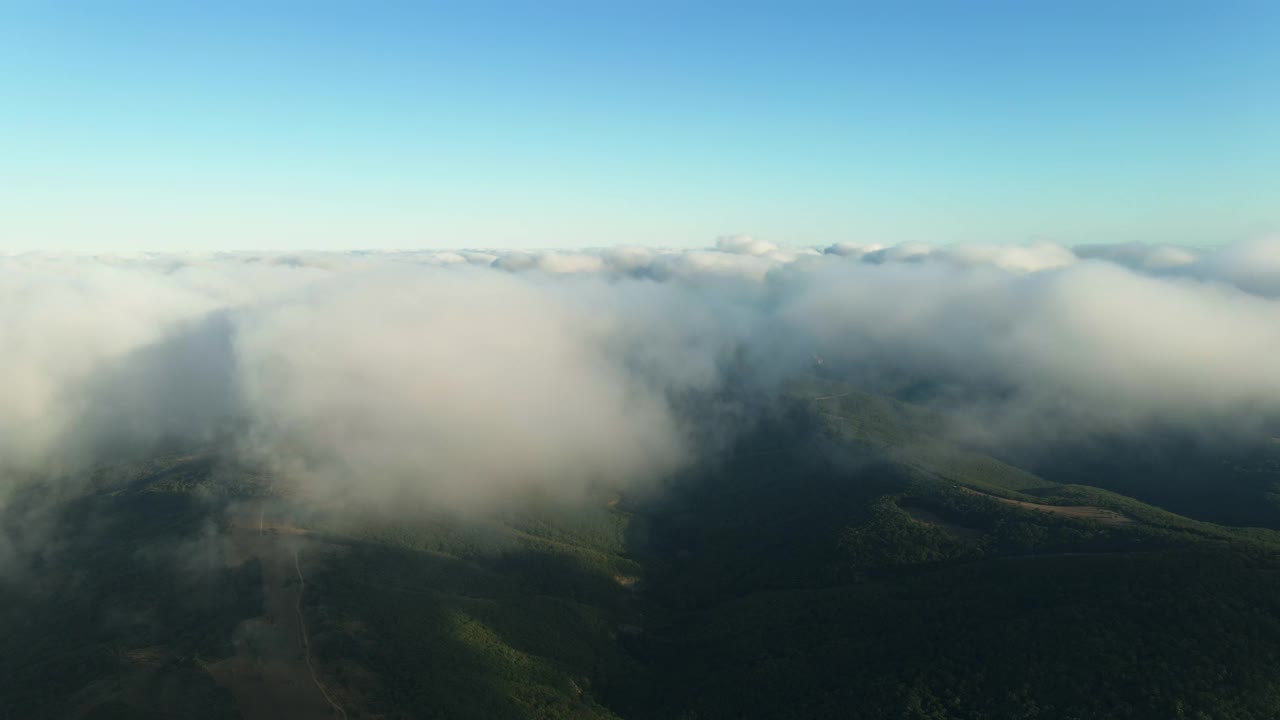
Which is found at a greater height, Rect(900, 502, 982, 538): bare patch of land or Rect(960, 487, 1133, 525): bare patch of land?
Rect(960, 487, 1133, 525): bare patch of land

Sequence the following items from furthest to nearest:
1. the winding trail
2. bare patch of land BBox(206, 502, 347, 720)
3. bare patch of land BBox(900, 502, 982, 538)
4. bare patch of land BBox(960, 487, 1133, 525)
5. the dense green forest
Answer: bare patch of land BBox(900, 502, 982, 538) < bare patch of land BBox(960, 487, 1133, 525) < the dense green forest < the winding trail < bare patch of land BBox(206, 502, 347, 720)

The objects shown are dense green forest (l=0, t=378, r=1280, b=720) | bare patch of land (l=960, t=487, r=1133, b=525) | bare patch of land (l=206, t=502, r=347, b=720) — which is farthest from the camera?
bare patch of land (l=960, t=487, r=1133, b=525)

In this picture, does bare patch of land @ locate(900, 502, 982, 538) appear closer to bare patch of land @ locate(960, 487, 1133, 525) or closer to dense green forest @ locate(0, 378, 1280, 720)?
dense green forest @ locate(0, 378, 1280, 720)

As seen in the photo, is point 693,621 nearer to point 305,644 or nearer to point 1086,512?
point 305,644

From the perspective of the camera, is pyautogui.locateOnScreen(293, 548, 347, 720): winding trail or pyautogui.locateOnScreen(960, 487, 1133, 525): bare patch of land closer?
pyautogui.locateOnScreen(293, 548, 347, 720): winding trail

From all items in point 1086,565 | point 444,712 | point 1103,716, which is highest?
point 1086,565

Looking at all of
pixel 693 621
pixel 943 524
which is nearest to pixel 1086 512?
pixel 943 524

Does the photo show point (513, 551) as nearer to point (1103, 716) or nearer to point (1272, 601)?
point (1103, 716)

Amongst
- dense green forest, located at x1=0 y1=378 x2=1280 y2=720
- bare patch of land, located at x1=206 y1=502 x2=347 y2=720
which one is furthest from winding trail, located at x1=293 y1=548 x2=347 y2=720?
dense green forest, located at x1=0 y1=378 x2=1280 y2=720

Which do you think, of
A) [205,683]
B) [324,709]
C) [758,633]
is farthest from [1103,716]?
[205,683]
